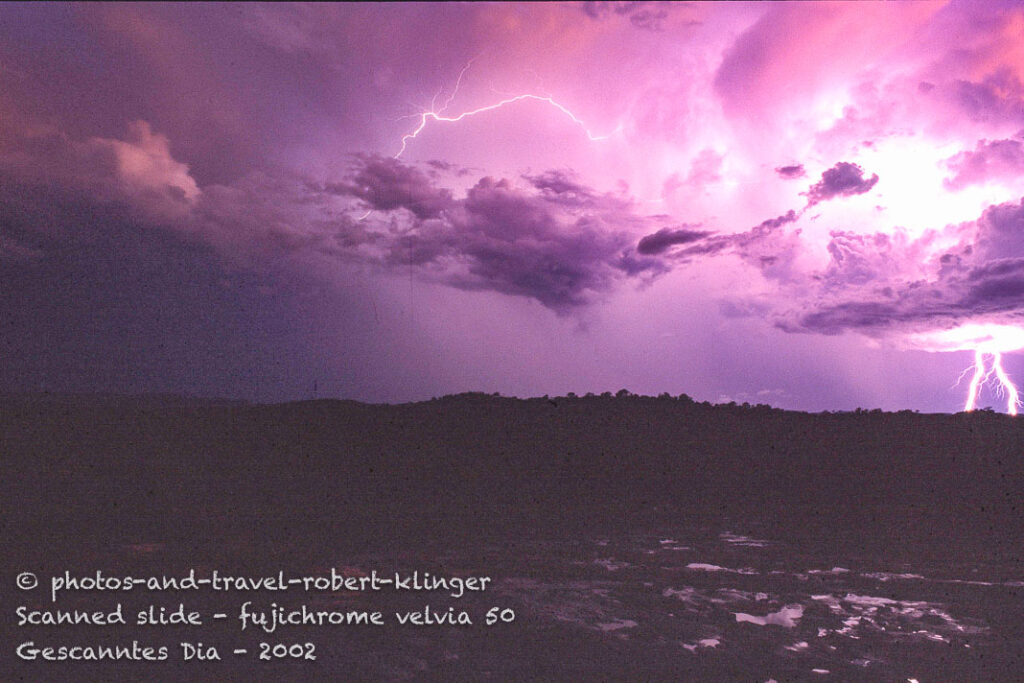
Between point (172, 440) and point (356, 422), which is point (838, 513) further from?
point (172, 440)

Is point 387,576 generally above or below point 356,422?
below

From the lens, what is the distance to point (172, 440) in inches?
1241

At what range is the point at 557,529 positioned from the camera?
19609mm

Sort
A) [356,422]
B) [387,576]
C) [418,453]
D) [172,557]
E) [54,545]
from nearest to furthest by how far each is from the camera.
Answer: [387,576]
[172,557]
[54,545]
[418,453]
[356,422]

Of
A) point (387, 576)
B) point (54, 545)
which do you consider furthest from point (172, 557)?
point (387, 576)

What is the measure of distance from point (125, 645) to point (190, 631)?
93 centimetres

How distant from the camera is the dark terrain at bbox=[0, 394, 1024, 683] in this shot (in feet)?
33.0

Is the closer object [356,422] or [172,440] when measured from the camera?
[172,440]

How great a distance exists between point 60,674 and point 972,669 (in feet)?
44.7

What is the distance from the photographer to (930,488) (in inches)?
1110

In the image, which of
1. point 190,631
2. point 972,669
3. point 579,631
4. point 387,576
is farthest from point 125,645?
point 972,669

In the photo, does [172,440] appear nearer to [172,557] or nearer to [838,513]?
[172,557]

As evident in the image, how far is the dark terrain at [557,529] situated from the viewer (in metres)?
10.1

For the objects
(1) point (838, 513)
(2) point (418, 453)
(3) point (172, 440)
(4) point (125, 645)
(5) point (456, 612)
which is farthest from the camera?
(2) point (418, 453)
